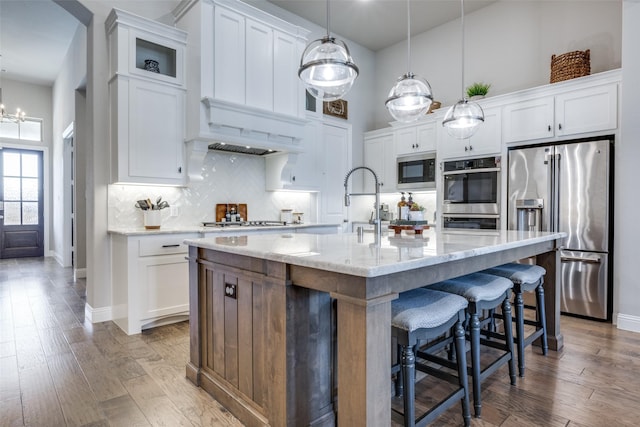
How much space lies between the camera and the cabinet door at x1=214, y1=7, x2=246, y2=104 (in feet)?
12.3

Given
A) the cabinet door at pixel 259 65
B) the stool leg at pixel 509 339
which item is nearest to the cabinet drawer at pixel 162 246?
the cabinet door at pixel 259 65

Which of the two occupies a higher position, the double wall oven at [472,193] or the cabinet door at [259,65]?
the cabinet door at [259,65]

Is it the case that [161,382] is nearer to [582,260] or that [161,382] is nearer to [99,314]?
[99,314]

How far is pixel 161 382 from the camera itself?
228cm

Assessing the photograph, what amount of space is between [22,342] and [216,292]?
2144mm

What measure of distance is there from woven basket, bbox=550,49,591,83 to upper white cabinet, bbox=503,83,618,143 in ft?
0.65

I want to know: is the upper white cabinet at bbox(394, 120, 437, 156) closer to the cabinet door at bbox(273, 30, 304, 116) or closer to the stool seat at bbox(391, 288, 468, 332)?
the cabinet door at bbox(273, 30, 304, 116)

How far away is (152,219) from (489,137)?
12.5ft

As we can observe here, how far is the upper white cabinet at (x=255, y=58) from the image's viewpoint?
3.77 m

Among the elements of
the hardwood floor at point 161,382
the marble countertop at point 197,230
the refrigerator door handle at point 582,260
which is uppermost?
the marble countertop at point 197,230

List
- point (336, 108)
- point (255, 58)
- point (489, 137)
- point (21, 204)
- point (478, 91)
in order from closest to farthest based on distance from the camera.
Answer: point (255, 58), point (489, 137), point (478, 91), point (336, 108), point (21, 204)

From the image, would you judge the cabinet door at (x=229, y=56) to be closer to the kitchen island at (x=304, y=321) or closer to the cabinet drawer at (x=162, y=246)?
the cabinet drawer at (x=162, y=246)

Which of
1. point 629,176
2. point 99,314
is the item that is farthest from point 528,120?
point 99,314

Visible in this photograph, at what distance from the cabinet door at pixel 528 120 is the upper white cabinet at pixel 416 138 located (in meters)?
1.00
